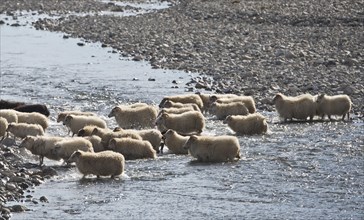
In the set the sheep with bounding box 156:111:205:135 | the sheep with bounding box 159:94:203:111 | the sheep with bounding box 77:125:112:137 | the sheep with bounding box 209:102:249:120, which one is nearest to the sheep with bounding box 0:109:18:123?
the sheep with bounding box 77:125:112:137

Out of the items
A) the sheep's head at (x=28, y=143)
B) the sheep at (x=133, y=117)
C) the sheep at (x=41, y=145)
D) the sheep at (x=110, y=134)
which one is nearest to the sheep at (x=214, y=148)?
the sheep at (x=110, y=134)

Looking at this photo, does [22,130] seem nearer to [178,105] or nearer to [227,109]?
[178,105]

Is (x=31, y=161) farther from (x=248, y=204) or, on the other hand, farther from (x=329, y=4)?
(x=329, y=4)

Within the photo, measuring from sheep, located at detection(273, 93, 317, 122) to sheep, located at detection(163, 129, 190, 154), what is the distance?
12.6 feet

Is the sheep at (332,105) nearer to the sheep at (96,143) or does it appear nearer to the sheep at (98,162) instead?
the sheep at (96,143)

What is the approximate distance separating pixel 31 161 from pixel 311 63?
13802mm

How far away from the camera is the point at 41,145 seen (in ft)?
55.0

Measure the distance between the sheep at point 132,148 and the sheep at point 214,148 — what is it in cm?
76

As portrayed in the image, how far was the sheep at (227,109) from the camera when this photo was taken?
21.1 meters

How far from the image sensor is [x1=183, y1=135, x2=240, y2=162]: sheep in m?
16.8

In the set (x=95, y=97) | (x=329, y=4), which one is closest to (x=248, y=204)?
(x=95, y=97)

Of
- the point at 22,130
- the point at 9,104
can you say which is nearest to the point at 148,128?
the point at 22,130

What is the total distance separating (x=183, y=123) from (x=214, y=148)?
2.67 m

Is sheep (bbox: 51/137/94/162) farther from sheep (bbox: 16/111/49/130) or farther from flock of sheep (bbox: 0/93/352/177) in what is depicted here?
sheep (bbox: 16/111/49/130)
